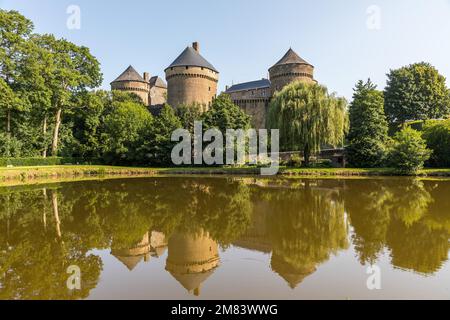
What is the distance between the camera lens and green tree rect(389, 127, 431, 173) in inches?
854

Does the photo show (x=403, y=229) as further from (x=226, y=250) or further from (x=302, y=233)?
(x=226, y=250)

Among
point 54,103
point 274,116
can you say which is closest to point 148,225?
point 274,116

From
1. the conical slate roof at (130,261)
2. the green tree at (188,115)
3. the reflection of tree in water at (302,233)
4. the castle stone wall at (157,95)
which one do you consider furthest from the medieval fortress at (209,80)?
the conical slate roof at (130,261)

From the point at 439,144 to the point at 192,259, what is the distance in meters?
26.4

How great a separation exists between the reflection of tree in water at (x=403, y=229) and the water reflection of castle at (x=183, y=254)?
2.38 m

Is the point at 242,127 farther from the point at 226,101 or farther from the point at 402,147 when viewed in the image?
the point at 402,147

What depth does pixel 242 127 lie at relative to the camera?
29.3 m

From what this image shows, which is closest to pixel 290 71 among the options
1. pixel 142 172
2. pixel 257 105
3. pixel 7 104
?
pixel 257 105

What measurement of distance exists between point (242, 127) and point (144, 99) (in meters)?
23.6

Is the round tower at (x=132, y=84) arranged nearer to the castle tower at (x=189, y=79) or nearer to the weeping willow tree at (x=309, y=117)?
the castle tower at (x=189, y=79)

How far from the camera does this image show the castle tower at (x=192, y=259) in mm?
4484

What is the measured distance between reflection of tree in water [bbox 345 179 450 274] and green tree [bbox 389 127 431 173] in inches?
441
